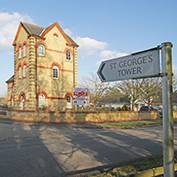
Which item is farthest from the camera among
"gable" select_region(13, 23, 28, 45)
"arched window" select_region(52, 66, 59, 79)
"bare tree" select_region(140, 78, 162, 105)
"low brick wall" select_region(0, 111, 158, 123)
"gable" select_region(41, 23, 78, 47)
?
"bare tree" select_region(140, 78, 162, 105)

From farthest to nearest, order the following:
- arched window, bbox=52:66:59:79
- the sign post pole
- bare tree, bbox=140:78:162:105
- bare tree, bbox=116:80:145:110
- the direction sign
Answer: bare tree, bbox=116:80:145:110, bare tree, bbox=140:78:162:105, arched window, bbox=52:66:59:79, the direction sign, the sign post pole

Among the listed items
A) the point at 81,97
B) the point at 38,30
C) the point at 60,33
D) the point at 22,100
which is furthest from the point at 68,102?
the point at 81,97

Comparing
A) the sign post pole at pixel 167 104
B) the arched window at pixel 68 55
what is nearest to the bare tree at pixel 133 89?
the arched window at pixel 68 55

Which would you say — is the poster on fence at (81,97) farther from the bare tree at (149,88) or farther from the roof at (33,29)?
the bare tree at (149,88)

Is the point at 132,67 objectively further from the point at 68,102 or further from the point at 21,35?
the point at 21,35

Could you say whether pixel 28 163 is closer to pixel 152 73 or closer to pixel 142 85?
pixel 152 73

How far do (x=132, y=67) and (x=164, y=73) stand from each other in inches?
21.8

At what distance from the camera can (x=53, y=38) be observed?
1578 inches

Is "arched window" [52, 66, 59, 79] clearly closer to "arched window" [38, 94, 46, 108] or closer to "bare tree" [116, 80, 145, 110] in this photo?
"arched window" [38, 94, 46, 108]

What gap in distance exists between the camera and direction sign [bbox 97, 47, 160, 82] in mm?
3351

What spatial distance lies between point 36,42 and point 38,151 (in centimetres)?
2868

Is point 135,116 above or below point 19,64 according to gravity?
below

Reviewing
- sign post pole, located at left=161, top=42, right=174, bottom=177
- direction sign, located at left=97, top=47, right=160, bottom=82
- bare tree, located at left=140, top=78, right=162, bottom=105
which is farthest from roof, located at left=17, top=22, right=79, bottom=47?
sign post pole, located at left=161, top=42, right=174, bottom=177

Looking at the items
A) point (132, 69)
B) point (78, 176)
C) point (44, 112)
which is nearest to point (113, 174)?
point (78, 176)
